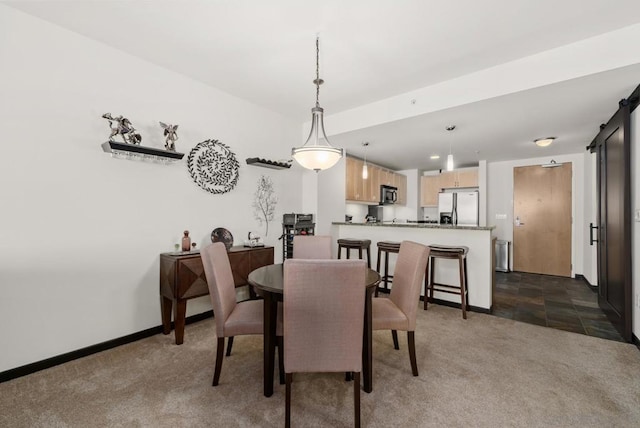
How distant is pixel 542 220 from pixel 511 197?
26.3 inches

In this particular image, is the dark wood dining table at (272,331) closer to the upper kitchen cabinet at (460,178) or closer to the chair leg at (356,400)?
the chair leg at (356,400)

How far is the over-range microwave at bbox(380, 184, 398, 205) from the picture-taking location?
19.4 ft

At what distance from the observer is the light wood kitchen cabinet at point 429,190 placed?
6652mm

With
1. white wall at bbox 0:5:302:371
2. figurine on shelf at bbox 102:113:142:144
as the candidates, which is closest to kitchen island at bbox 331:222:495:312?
white wall at bbox 0:5:302:371

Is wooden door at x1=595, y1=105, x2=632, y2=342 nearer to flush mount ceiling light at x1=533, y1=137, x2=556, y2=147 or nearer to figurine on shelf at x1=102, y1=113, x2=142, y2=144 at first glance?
flush mount ceiling light at x1=533, y1=137, x2=556, y2=147

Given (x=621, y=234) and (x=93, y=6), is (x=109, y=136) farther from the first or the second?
(x=621, y=234)

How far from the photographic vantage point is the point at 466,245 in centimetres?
360

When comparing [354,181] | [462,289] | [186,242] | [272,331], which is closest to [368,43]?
[272,331]

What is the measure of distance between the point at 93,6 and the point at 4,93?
86 centimetres

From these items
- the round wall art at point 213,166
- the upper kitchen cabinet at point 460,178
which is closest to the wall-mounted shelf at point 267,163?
the round wall art at point 213,166

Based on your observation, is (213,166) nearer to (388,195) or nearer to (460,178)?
(388,195)

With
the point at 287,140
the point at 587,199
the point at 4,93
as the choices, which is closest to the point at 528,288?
the point at 587,199

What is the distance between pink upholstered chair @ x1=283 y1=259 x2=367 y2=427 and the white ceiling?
177 centimetres

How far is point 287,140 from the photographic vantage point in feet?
13.6
